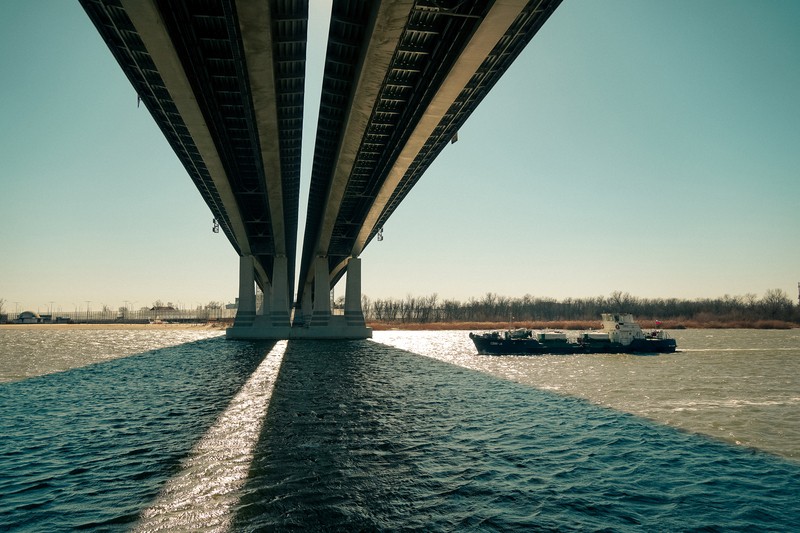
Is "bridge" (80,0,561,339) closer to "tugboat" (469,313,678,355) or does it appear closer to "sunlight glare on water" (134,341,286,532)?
"sunlight glare on water" (134,341,286,532)

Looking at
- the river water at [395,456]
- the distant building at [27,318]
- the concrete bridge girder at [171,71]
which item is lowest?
the river water at [395,456]

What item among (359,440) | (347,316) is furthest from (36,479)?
(347,316)

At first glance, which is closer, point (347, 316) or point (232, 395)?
point (232, 395)

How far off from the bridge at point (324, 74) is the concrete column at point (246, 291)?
28.2 meters

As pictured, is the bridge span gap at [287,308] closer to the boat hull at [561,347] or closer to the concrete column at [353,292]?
the concrete column at [353,292]

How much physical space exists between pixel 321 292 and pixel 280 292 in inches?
253

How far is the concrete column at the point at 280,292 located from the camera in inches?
2687

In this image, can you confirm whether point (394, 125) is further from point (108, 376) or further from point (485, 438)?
point (108, 376)

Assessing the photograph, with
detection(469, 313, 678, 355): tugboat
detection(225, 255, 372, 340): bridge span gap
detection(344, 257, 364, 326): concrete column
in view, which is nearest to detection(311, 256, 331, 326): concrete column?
detection(225, 255, 372, 340): bridge span gap

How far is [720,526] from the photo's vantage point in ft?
30.5

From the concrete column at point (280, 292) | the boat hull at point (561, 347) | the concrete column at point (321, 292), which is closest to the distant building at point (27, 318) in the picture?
the concrete column at point (280, 292)

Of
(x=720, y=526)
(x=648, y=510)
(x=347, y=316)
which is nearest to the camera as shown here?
(x=720, y=526)

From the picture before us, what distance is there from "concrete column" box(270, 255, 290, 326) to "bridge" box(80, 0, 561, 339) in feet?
97.3

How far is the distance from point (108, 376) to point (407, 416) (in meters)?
24.5
